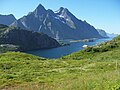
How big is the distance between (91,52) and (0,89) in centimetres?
11711

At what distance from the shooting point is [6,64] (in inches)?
1977

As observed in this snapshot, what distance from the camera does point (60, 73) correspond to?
134ft

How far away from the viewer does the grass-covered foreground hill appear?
56.9 ft

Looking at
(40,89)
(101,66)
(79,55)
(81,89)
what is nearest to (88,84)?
(81,89)

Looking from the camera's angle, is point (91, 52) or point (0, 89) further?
point (91, 52)

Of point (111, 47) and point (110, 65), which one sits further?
point (111, 47)

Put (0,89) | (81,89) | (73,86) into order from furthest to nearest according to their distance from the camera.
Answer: (0,89), (73,86), (81,89)

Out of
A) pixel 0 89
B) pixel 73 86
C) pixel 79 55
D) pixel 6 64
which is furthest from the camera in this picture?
pixel 79 55

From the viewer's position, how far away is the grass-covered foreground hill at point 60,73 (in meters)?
17.3

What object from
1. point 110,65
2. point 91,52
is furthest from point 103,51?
point 110,65

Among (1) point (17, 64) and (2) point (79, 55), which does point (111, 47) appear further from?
(1) point (17, 64)

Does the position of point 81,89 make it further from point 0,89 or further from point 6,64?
point 6,64

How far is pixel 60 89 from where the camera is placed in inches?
663

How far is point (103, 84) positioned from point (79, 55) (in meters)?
123
